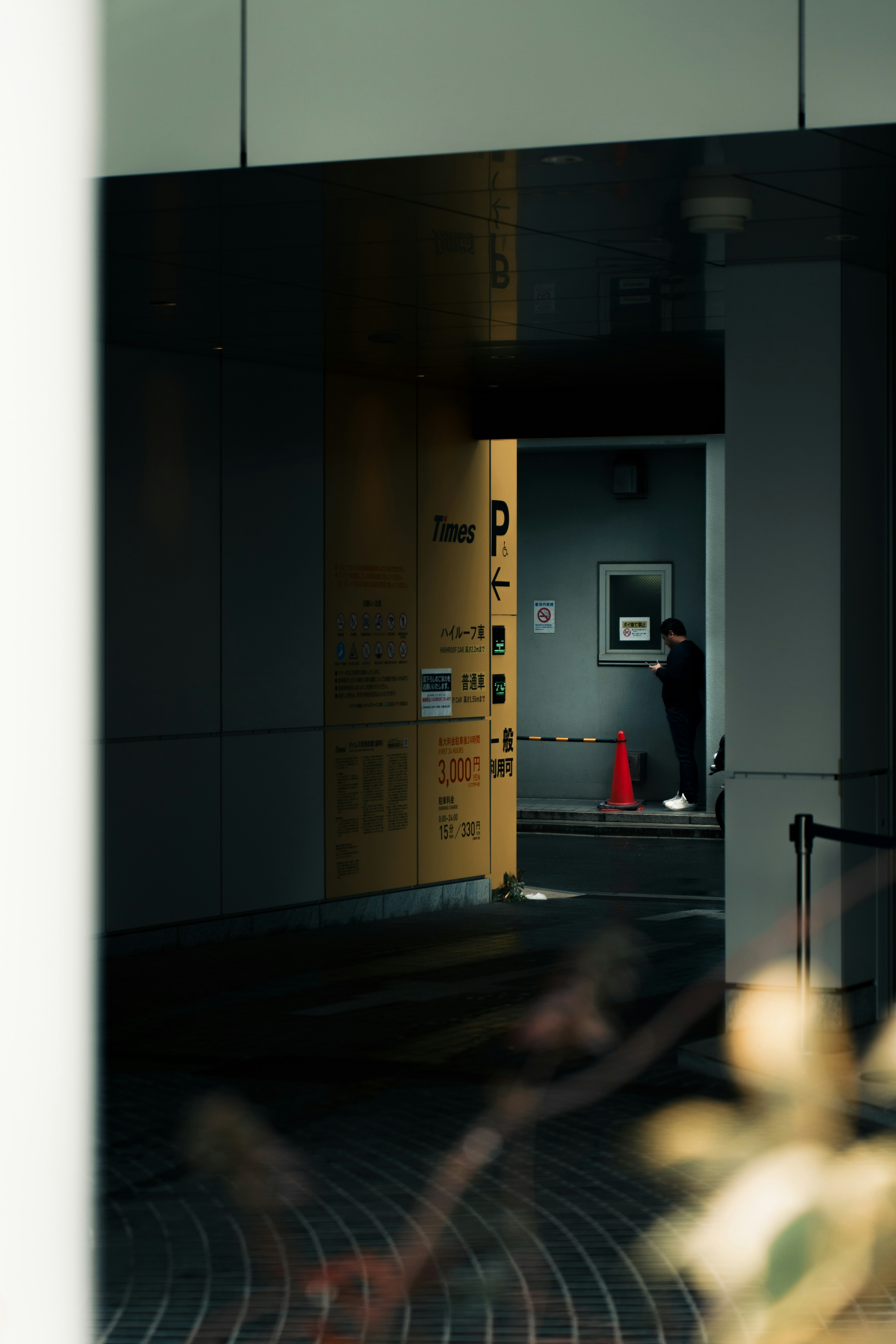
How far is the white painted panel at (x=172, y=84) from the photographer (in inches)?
238

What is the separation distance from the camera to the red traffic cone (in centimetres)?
1802

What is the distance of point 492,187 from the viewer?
21.1ft

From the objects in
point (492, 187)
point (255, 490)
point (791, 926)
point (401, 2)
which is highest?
point (401, 2)

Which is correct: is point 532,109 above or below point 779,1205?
above

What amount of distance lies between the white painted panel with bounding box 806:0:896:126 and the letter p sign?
7640 millimetres

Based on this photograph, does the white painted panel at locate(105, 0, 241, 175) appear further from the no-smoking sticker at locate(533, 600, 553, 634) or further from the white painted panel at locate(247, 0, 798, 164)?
the no-smoking sticker at locate(533, 600, 553, 634)

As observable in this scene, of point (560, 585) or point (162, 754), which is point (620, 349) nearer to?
point (162, 754)

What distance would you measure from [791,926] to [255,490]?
5142 millimetres

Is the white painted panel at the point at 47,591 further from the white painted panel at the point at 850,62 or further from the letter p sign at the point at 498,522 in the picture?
the letter p sign at the point at 498,522

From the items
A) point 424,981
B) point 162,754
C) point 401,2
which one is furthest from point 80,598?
point 401,2

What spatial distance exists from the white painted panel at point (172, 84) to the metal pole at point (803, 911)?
3.65m

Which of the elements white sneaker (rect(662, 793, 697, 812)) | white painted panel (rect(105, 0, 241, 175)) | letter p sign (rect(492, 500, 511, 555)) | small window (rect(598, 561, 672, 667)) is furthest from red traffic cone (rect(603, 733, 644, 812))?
white painted panel (rect(105, 0, 241, 175))

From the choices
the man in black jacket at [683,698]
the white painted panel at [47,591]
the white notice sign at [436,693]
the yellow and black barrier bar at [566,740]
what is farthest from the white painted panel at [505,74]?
the yellow and black barrier bar at [566,740]

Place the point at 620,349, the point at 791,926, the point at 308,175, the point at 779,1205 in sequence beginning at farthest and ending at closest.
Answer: the point at 620,349, the point at 791,926, the point at 308,175, the point at 779,1205
